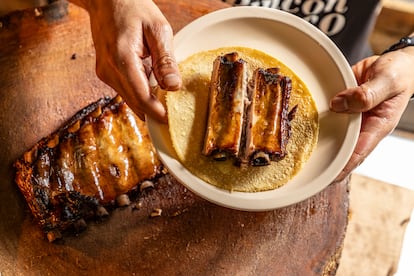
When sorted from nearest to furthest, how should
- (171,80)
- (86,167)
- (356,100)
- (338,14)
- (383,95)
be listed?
(171,80)
(356,100)
(383,95)
(86,167)
(338,14)

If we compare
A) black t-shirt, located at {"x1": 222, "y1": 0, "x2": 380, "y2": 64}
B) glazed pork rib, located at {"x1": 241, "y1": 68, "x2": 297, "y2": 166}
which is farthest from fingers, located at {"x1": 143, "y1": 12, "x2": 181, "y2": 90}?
black t-shirt, located at {"x1": 222, "y1": 0, "x2": 380, "y2": 64}

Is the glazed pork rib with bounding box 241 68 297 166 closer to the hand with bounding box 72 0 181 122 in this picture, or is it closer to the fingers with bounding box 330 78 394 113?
the fingers with bounding box 330 78 394 113

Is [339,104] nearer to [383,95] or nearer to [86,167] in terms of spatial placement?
[383,95]

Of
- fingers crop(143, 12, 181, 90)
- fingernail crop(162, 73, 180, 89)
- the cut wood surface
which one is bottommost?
the cut wood surface

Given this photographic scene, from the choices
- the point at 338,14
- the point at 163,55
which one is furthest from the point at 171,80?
the point at 338,14

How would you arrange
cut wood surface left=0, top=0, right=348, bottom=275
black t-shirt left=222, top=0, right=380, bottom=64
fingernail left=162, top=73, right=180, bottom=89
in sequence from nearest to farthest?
fingernail left=162, top=73, right=180, bottom=89
cut wood surface left=0, top=0, right=348, bottom=275
black t-shirt left=222, top=0, right=380, bottom=64
